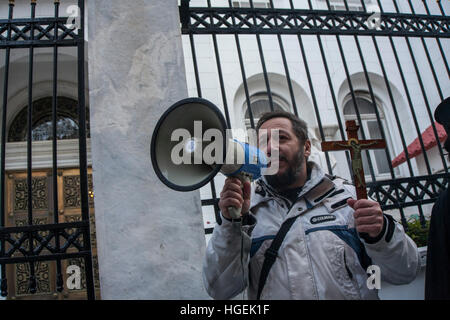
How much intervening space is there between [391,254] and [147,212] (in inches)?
70.1

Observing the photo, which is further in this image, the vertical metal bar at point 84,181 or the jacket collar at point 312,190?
the vertical metal bar at point 84,181

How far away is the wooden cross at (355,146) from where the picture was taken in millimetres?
1589

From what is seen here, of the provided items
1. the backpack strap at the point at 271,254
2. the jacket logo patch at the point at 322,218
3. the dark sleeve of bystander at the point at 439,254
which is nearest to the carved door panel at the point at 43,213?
the backpack strap at the point at 271,254

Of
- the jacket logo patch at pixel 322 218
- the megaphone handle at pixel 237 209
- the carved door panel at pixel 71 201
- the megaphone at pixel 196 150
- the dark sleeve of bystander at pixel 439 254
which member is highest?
the carved door panel at pixel 71 201

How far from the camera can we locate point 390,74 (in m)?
8.55

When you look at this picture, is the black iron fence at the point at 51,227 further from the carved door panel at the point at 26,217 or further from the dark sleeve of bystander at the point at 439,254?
the carved door panel at the point at 26,217

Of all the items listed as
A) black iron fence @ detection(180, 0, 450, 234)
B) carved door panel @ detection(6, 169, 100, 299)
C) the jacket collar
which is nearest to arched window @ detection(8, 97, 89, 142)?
carved door panel @ detection(6, 169, 100, 299)

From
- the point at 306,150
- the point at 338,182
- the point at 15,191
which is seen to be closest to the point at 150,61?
the point at 306,150

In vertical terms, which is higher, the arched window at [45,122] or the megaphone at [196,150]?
the arched window at [45,122]

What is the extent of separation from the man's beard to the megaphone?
0.23 m

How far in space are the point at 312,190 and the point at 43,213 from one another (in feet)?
21.8

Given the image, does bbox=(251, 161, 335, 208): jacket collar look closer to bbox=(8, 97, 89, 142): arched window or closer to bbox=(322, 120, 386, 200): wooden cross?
bbox=(322, 120, 386, 200): wooden cross

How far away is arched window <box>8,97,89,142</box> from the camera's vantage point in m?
7.57

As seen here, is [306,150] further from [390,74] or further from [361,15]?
[390,74]
